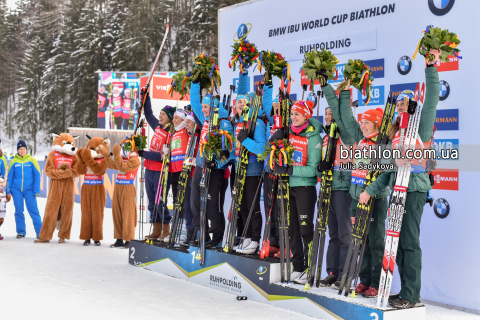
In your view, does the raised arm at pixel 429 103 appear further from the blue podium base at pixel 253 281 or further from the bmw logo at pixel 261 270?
the bmw logo at pixel 261 270

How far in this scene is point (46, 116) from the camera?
33375 millimetres

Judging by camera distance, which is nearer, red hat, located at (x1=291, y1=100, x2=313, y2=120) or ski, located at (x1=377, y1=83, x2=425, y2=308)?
ski, located at (x1=377, y1=83, x2=425, y2=308)

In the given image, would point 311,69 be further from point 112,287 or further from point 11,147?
point 11,147

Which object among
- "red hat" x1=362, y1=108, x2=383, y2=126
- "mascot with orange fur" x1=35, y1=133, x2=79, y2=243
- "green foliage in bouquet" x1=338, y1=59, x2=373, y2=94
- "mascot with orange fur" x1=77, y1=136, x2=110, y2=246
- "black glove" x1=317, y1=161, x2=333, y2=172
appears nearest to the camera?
"red hat" x1=362, y1=108, x2=383, y2=126

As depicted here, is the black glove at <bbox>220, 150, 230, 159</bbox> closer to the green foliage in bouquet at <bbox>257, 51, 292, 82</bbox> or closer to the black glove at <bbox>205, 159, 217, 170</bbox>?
the black glove at <bbox>205, 159, 217, 170</bbox>

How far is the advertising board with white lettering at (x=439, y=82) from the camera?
4199 millimetres

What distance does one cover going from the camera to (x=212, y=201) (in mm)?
5012

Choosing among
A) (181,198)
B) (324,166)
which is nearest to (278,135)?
(324,166)

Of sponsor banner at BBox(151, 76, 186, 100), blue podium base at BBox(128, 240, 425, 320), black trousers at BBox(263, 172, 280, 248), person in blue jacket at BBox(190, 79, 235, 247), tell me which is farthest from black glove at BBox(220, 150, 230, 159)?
sponsor banner at BBox(151, 76, 186, 100)

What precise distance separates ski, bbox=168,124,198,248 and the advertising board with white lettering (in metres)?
1.49

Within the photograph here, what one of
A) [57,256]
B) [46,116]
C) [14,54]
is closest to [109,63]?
[46,116]

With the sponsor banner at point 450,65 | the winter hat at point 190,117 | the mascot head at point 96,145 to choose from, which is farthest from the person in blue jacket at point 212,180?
the mascot head at point 96,145

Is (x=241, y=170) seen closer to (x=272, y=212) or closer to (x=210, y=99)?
(x=272, y=212)

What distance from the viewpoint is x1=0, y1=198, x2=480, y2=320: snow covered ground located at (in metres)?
3.89
